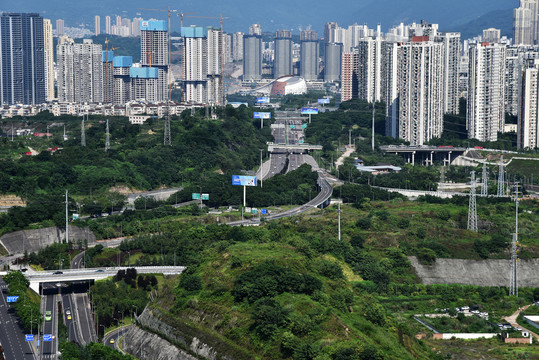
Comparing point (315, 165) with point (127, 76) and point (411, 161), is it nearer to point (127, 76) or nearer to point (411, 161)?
point (411, 161)

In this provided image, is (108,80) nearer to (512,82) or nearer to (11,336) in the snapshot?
(512,82)

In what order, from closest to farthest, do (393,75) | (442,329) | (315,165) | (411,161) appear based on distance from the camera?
(442,329), (315,165), (411,161), (393,75)

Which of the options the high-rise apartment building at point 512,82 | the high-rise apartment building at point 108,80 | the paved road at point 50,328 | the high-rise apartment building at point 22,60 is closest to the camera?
the paved road at point 50,328

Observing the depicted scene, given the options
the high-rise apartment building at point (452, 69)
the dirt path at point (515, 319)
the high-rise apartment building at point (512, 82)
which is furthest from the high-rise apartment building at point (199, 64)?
the dirt path at point (515, 319)

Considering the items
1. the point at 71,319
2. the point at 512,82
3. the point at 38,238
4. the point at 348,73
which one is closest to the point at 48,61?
the point at 348,73

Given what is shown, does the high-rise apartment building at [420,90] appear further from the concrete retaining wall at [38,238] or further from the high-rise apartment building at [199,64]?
the high-rise apartment building at [199,64]

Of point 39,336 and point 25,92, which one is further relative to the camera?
point 25,92

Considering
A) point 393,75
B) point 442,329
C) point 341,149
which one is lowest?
point 442,329

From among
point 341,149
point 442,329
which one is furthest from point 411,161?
point 442,329
